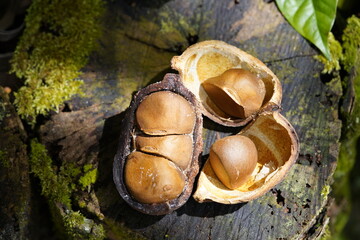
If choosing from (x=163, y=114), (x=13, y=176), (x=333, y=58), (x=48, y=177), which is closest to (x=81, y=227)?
(x=48, y=177)

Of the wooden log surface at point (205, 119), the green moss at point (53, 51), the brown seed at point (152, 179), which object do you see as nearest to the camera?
the brown seed at point (152, 179)

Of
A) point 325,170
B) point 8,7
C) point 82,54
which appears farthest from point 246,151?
point 8,7

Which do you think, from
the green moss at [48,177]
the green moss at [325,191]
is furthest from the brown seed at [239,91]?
the green moss at [48,177]

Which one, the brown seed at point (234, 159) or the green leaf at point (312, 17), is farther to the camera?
the green leaf at point (312, 17)

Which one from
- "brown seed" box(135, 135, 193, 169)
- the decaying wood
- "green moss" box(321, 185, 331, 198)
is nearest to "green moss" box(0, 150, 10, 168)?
the decaying wood

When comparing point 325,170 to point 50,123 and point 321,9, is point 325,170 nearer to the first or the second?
point 321,9

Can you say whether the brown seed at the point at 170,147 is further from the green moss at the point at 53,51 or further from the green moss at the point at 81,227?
the green moss at the point at 53,51

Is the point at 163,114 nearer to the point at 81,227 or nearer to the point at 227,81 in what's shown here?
the point at 227,81
